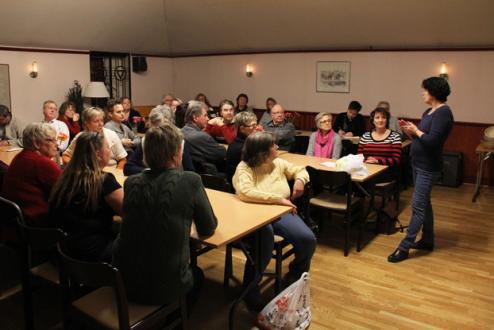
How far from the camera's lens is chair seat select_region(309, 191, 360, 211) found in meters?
4.05

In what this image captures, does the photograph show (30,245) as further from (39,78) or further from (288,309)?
(39,78)

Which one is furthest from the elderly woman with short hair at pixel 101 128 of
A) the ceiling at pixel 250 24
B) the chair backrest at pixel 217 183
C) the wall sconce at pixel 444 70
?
the wall sconce at pixel 444 70

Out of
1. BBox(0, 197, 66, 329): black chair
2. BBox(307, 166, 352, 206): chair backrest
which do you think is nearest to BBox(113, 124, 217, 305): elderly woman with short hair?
BBox(0, 197, 66, 329): black chair

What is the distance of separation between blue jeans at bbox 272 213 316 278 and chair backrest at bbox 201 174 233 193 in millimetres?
448

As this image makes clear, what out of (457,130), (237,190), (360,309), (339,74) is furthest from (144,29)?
(360,309)

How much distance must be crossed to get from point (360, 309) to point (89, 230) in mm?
1897

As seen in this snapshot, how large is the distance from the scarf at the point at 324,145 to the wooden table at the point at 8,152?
3.18m

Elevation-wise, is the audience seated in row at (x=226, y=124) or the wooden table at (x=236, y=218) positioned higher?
the audience seated in row at (x=226, y=124)

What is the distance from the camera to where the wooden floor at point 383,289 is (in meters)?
2.98

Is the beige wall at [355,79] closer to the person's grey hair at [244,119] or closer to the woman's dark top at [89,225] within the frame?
the person's grey hair at [244,119]

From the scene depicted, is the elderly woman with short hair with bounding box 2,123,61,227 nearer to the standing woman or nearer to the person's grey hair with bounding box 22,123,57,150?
the person's grey hair with bounding box 22,123,57,150

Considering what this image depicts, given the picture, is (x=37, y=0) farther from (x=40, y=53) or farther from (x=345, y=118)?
(x=345, y=118)

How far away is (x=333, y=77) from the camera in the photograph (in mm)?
8195

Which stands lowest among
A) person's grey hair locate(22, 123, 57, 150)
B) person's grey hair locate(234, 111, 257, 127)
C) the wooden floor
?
the wooden floor
